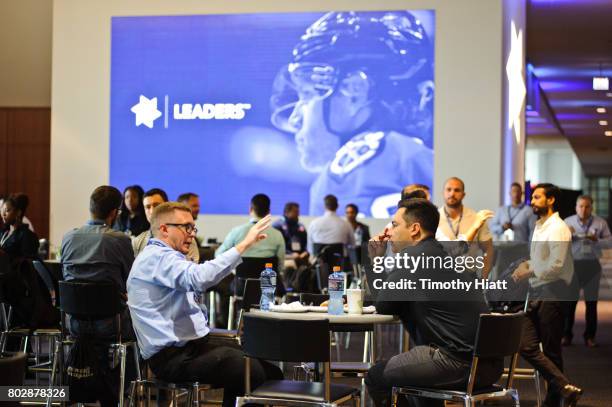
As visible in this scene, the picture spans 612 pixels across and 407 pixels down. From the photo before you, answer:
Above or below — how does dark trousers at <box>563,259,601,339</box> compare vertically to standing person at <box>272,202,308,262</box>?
below

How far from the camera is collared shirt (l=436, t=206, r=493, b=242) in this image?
23.4 feet

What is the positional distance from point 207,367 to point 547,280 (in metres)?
2.86

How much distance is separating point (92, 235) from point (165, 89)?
6.94 m

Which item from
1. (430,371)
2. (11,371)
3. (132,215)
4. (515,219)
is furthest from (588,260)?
(11,371)

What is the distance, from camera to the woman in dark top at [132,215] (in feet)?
25.2

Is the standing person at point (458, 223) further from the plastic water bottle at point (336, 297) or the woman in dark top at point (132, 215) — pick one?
the plastic water bottle at point (336, 297)

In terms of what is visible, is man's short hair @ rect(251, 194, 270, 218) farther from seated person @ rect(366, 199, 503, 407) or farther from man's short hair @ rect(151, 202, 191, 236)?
seated person @ rect(366, 199, 503, 407)

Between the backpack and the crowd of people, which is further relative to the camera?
the backpack

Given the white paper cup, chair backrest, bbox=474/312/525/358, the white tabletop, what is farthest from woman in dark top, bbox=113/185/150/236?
chair backrest, bbox=474/312/525/358

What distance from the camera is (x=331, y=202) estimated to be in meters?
11.1

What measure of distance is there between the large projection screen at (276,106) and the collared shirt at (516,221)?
0.96m

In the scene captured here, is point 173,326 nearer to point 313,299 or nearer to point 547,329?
point 313,299

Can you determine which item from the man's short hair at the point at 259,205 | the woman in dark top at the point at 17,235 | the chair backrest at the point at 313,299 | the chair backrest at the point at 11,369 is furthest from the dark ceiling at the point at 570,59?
the chair backrest at the point at 11,369

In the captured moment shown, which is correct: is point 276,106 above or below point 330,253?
above
